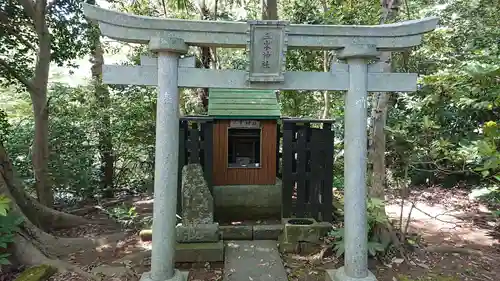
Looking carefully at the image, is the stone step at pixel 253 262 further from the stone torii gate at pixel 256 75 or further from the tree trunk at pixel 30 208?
A: the tree trunk at pixel 30 208

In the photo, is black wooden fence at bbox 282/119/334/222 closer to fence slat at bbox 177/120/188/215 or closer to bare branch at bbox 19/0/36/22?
fence slat at bbox 177/120/188/215

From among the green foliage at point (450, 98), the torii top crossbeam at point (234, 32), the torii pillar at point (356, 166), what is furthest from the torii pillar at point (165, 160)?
the green foliage at point (450, 98)

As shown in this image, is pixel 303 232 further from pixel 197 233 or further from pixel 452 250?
pixel 452 250

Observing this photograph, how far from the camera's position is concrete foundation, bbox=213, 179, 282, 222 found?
24.4 ft

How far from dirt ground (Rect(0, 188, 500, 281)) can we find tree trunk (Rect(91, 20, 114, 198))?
12.7 ft

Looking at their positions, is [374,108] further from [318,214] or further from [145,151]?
[145,151]

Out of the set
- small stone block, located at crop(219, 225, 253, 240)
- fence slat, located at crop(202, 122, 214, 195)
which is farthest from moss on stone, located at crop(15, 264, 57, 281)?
fence slat, located at crop(202, 122, 214, 195)

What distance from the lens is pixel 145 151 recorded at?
1223 centimetres

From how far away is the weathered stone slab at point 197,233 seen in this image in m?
5.86

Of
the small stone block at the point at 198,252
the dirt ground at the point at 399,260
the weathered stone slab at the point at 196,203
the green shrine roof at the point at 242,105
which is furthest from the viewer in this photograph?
the green shrine roof at the point at 242,105

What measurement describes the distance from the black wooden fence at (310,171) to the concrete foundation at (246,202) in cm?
79

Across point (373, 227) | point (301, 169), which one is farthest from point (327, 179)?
point (373, 227)

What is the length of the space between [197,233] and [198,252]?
0.31 m

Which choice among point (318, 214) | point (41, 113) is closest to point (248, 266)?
point (318, 214)
